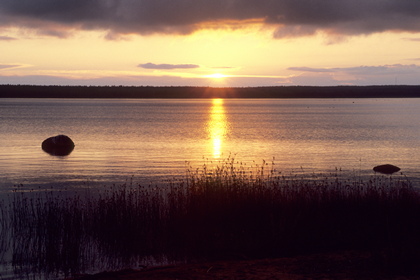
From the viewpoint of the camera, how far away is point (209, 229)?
14.9m

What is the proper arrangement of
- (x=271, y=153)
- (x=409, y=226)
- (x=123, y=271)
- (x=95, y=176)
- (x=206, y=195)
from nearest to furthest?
(x=123, y=271) < (x=409, y=226) < (x=206, y=195) < (x=95, y=176) < (x=271, y=153)

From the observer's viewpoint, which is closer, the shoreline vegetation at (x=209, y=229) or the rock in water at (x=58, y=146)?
the shoreline vegetation at (x=209, y=229)

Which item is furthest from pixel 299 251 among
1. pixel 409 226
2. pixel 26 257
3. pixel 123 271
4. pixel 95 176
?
pixel 95 176

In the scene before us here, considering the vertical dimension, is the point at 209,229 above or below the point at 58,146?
above

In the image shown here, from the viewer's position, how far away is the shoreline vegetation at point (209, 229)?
43.9ft

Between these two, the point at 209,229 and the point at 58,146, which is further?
the point at 58,146

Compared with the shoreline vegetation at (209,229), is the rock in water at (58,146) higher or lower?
lower

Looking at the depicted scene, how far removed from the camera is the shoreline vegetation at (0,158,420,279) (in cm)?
1338

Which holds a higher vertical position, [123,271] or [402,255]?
[402,255]

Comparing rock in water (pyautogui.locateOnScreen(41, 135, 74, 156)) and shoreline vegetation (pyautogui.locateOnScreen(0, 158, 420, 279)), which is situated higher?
shoreline vegetation (pyautogui.locateOnScreen(0, 158, 420, 279))

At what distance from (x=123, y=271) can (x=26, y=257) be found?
12.5ft

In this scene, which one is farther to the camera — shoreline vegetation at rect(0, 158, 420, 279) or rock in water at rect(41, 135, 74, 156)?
rock in water at rect(41, 135, 74, 156)

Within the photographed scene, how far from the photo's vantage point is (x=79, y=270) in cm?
1303

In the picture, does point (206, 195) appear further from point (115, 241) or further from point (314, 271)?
point (314, 271)
